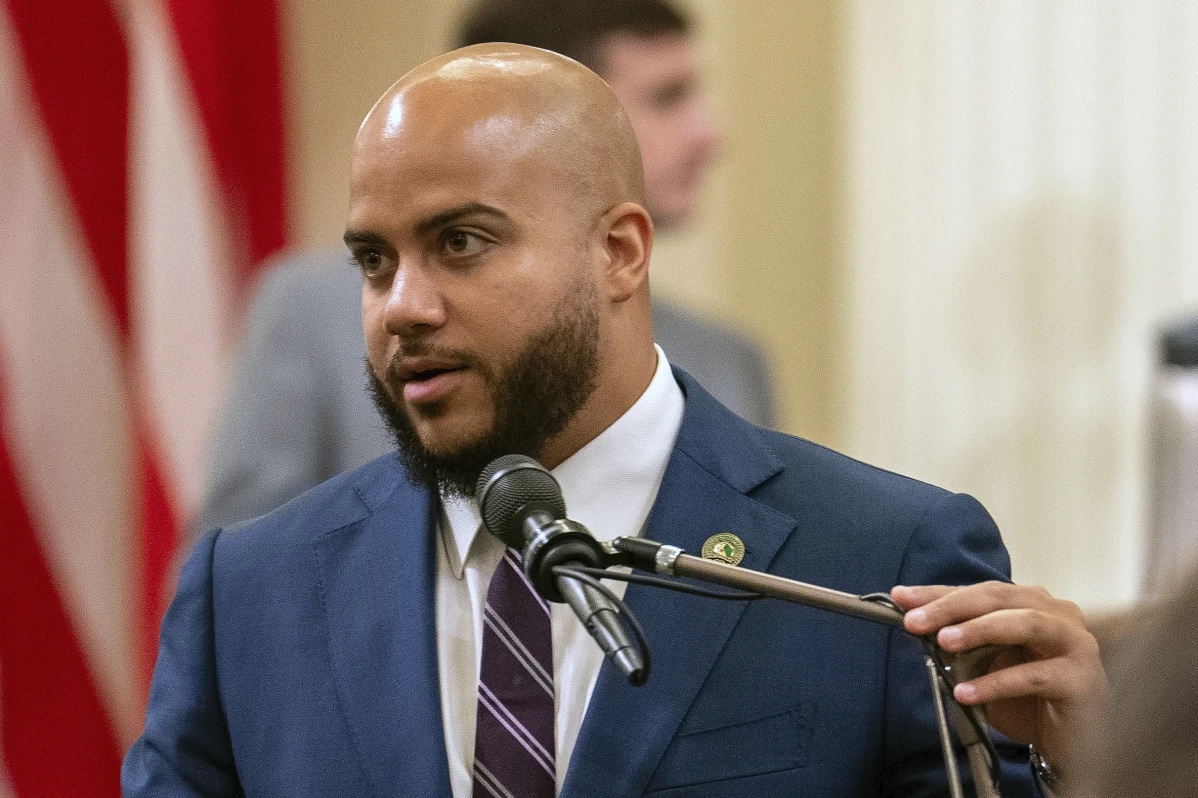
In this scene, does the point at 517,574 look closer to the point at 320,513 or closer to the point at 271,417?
the point at 320,513

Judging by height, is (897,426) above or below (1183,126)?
below

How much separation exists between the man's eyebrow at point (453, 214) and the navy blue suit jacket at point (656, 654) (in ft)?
1.06

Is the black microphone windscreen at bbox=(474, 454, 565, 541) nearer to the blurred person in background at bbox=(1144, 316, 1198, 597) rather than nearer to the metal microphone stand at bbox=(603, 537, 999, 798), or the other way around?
the metal microphone stand at bbox=(603, 537, 999, 798)

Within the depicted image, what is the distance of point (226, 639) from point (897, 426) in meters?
2.42

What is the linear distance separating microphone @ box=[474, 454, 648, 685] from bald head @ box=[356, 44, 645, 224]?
364mm

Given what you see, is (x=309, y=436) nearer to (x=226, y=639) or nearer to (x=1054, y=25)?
(x=226, y=639)

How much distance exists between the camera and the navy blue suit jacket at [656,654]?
1.60 metres

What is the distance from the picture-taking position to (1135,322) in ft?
11.7

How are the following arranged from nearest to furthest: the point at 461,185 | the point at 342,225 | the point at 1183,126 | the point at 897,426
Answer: the point at 461,185, the point at 1183,126, the point at 897,426, the point at 342,225

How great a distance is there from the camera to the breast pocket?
5.20ft

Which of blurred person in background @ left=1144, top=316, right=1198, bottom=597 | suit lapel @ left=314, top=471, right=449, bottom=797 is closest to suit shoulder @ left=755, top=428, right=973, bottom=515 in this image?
suit lapel @ left=314, top=471, right=449, bottom=797

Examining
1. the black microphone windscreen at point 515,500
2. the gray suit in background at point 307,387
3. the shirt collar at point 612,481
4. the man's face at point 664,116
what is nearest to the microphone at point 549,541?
the black microphone windscreen at point 515,500

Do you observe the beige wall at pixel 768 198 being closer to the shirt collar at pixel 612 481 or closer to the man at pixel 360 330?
the man at pixel 360 330

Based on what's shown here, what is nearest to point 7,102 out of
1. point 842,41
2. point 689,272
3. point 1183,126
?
point 689,272
